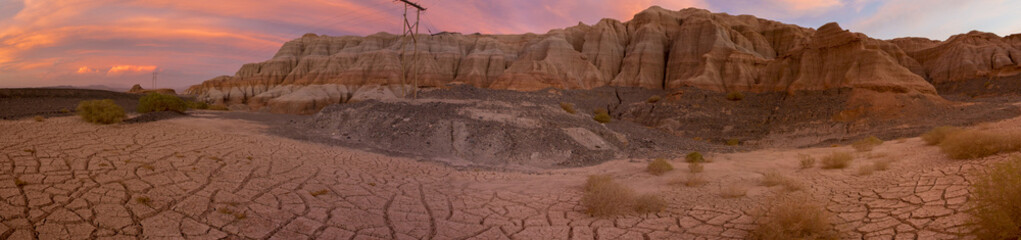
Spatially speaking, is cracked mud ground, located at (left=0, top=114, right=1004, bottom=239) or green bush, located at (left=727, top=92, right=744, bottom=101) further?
green bush, located at (left=727, top=92, right=744, bottom=101)

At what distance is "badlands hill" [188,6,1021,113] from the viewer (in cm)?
2572

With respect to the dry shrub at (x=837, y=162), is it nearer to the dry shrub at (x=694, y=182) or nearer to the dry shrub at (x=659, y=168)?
the dry shrub at (x=694, y=182)

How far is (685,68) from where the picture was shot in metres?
38.5

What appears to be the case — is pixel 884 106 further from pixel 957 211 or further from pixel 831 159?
pixel 957 211

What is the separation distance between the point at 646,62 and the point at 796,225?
3837cm

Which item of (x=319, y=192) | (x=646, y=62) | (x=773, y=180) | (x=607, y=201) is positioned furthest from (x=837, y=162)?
(x=646, y=62)

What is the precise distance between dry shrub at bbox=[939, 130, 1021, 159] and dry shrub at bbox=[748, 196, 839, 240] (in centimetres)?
384

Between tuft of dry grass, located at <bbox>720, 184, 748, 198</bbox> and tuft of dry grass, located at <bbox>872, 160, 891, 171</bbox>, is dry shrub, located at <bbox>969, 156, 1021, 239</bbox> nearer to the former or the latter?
tuft of dry grass, located at <bbox>720, 184, 748, 198</bbox>

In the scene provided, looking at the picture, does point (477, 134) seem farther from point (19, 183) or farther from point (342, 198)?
point (19, 183)

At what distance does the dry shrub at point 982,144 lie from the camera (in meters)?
5.93

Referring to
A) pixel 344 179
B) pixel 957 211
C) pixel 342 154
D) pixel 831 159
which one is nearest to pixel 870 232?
pixel 957 211

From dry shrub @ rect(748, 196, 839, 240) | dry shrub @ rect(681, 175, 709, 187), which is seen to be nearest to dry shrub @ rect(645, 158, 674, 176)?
dry shrub @ rect(681, 175, 709, 187)

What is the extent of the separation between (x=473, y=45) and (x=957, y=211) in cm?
5007

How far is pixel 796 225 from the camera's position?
4.18 meters
